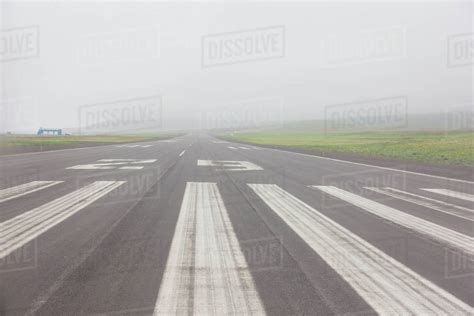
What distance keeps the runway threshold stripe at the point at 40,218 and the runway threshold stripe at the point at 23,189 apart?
106 cm

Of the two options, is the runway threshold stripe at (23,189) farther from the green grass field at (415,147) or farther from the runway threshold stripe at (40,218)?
the green grass field at (415,147)

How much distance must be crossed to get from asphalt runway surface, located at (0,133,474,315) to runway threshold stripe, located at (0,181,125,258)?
2cm

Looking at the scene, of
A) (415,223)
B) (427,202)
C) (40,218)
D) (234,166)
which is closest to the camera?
(40,218)

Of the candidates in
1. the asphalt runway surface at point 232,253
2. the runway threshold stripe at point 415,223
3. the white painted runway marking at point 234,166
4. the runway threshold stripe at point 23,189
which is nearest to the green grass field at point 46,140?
the white painted runway marking at point 234,166

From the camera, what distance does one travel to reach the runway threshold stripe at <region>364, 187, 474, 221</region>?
7.03m

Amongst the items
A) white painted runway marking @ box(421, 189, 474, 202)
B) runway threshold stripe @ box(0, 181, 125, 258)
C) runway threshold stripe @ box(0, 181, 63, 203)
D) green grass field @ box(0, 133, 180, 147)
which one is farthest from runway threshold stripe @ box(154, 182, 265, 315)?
green grass field @ box(0, 133, 180, 147)

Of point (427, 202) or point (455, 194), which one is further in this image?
point (455, 194)

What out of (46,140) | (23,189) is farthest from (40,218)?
(46,140)

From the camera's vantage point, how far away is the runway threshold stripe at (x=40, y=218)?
470cm

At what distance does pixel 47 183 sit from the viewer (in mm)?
9945

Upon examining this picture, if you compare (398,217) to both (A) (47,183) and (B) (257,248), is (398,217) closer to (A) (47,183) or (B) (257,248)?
(B) (257,248)

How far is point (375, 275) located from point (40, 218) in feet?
17.5

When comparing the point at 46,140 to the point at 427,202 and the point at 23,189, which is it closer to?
the point at 23,189

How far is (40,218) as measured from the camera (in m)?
5.95
